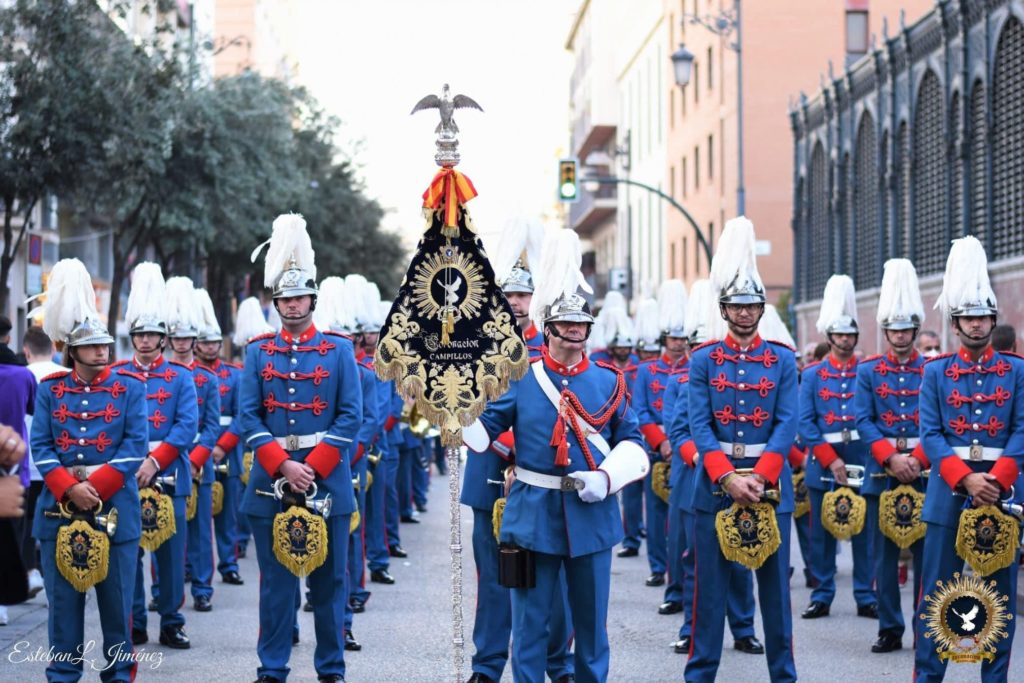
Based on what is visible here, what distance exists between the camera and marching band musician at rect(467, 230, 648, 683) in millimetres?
8289

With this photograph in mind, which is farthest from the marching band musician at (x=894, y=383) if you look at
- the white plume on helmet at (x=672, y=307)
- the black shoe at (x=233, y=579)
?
the black shoe at (x=233, y=579)

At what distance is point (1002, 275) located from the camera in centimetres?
2408

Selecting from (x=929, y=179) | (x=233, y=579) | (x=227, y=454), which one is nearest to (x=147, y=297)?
(x=227, y=454)

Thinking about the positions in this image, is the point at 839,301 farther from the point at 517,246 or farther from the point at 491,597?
the point at 491,597

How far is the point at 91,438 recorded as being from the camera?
32.1 feet

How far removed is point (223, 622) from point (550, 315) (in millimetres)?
Result: 5584

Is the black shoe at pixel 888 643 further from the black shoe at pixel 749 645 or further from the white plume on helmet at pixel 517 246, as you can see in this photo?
the white plume on helmet at pixel 517 246

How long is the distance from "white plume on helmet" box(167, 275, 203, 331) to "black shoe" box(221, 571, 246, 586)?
7.77 ft

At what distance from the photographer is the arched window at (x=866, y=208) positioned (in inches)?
1280

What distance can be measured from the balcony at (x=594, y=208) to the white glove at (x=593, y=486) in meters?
69.2

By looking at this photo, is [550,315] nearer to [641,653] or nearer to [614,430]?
[614,430]

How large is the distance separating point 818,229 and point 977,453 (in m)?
28.7

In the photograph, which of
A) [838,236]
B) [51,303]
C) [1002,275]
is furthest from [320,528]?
[838,236]

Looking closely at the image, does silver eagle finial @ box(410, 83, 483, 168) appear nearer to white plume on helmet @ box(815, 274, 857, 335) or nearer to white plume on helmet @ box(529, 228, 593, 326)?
white plume on helmet @ box(529, 228, 593, 326)
